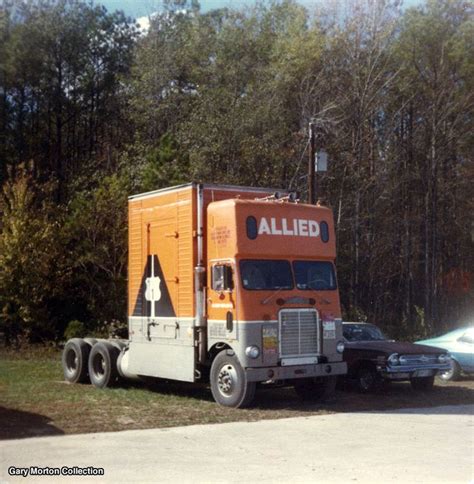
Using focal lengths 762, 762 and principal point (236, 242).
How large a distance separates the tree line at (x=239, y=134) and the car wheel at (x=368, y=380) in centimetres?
1263

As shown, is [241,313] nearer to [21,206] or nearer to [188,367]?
[188,367]

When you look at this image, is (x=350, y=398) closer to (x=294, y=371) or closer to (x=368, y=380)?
(x=368, y=380)

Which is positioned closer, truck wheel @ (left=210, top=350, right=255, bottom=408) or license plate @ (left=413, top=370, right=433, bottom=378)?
truck wheel @ (left=210, top=350, right=255, bottom=408)

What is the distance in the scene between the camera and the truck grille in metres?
13.2

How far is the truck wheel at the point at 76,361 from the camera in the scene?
16188 millimetres

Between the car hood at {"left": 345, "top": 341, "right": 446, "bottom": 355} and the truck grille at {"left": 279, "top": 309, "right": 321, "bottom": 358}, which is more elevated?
the truck grille at {"left": 279, "top": 309, "right": 321, "bottom": 358}

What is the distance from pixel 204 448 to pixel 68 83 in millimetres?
31401

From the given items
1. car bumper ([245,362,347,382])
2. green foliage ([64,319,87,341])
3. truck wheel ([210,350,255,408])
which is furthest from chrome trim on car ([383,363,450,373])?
green foliage ([64,319,87,341])

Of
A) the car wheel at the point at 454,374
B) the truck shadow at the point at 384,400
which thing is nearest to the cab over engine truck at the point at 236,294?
the truck shadow at the point at 384,400

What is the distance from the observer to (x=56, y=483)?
7.59 m

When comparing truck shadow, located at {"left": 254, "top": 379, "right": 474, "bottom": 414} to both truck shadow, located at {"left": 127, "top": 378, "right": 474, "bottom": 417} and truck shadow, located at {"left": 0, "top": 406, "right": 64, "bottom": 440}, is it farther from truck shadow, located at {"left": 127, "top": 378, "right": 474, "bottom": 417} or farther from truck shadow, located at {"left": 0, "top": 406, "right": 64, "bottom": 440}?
truck shadow, located at {"left": 0, "top": 406, "right": 64, "bottom": 440}

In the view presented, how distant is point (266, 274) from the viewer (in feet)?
43.5

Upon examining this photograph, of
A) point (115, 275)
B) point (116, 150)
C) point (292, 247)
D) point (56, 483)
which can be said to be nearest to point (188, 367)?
point (292, 247)

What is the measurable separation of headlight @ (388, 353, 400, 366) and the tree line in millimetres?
13490
